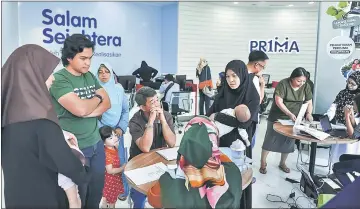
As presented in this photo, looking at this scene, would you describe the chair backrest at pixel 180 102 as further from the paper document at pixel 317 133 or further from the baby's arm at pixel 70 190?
the paper document at pixel 317 133

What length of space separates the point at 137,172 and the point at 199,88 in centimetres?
63

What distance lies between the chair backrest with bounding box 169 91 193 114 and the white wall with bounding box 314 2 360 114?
0.84 metres

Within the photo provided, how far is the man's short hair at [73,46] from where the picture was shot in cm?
118

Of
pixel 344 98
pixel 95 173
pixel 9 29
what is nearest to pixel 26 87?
pixel 9 29

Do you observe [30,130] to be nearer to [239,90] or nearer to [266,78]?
[239,90]

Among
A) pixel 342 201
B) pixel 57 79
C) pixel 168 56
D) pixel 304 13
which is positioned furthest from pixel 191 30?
pixel 342 201

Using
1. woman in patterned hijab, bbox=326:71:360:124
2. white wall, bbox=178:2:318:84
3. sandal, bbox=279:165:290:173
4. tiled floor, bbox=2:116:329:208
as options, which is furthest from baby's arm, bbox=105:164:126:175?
woman in patterned hijab, bbox=326:71:360:124

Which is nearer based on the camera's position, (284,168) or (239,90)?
(239,90)

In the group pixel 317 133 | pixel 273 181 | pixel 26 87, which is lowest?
pixel 273 181

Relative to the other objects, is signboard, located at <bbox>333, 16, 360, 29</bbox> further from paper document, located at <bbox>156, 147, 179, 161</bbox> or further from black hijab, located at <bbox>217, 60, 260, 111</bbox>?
paper document, located at <bbox>156, 147, 179, 161</bbox>

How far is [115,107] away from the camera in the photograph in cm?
145

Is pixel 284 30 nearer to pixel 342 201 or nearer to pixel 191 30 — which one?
pixel 191 30

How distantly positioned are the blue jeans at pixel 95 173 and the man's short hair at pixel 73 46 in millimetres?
422

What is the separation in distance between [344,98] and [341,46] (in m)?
0.35
